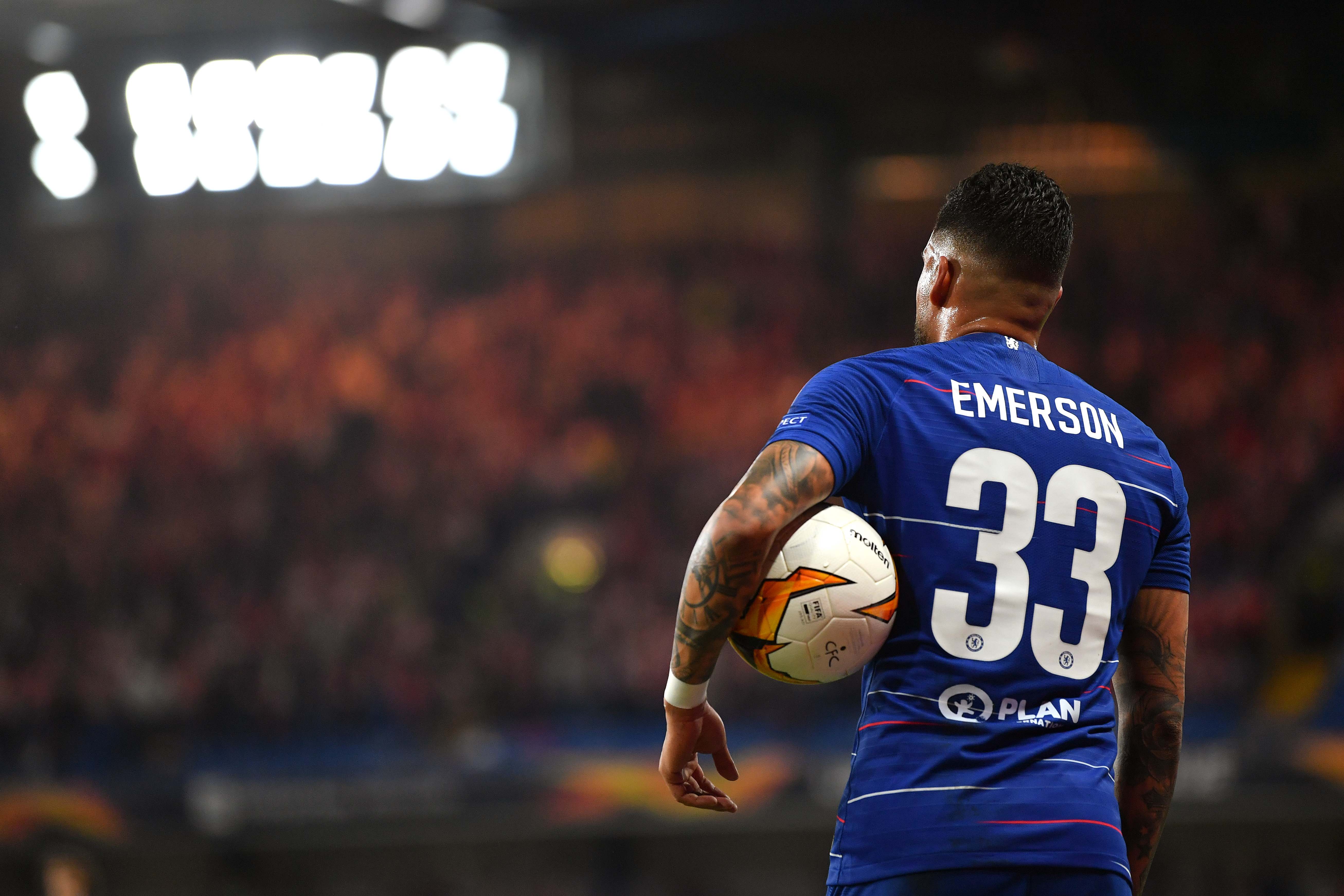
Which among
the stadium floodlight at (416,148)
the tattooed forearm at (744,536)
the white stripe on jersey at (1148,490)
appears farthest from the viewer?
the stadium floodlight at (416,148)

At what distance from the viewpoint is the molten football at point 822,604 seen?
1871 mm

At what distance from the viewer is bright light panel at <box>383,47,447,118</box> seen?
39.0 ft

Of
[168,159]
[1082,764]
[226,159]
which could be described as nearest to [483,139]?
[226,159]

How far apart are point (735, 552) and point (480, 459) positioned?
12626 mm

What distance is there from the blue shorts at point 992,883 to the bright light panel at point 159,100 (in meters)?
12.8

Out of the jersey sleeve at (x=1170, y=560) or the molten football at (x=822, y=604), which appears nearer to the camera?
the molten football at (x=822, y=604)

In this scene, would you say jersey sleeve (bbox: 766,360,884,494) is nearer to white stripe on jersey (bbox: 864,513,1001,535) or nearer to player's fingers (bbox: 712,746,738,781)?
white stripe on jersey (bbox: 864,513,1001,535)

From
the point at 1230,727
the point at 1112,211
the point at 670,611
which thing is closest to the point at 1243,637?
the point at 1230,727

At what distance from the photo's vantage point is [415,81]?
11984 mm

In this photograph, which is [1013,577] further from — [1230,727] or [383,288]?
[383,288]

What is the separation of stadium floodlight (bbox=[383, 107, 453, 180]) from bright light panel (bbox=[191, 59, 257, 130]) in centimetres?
160

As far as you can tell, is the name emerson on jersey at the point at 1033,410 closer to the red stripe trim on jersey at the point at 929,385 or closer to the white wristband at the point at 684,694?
the red stripe trim on jersey at the point at 929,385

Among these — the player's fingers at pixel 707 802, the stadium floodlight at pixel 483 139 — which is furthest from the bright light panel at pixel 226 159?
the player's fingers at pixel 707 802

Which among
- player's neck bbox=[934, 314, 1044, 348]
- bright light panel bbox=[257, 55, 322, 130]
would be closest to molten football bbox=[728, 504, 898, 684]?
player's neck bbox=[934, 314, 1044, 348]
